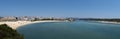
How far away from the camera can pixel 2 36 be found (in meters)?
16.0

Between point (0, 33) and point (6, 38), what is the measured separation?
101cm

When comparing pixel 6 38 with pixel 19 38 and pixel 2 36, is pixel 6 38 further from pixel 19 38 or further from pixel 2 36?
pixel 19 38

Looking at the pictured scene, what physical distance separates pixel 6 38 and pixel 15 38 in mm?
1579

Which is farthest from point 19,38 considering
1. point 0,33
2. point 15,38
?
point 0,33

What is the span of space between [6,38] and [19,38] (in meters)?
2.27

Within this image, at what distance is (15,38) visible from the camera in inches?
677

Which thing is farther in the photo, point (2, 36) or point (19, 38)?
point (19, 38)

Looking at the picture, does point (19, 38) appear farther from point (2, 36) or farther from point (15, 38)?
point (2, 36)

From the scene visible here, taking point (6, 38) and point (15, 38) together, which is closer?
point (6, 38)

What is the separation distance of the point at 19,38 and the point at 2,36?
2085mm

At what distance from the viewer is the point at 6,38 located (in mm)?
A: 15672

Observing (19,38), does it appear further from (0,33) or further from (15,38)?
(0,33)

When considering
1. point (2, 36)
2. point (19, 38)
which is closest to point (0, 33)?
point (2, 36)

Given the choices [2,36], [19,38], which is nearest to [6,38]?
[2,36]
